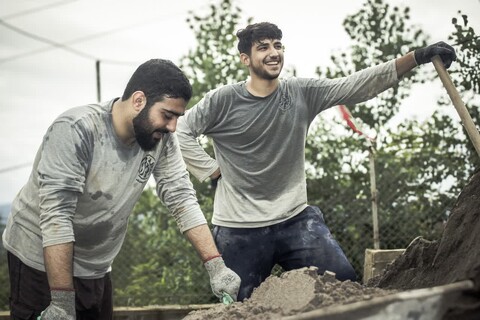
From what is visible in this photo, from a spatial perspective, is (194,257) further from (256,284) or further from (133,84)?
(133,84)

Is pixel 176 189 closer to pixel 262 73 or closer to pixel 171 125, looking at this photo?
pixel 171 125

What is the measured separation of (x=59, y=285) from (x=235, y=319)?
76 cm

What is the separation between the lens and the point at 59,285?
2.97 metres

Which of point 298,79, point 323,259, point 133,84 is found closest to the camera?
point 133,84

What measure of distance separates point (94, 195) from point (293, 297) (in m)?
1.10

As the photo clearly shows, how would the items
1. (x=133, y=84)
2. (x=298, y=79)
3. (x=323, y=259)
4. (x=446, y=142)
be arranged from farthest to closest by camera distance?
(x=446, y=142) → (x=298, y=79) → (x=323, y=259) → (x=133, y=84)

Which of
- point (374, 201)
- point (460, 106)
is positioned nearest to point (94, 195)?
point (460, 106)

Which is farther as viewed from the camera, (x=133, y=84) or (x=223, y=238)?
(x=223, y=238)

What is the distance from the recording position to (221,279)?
10.9 feet

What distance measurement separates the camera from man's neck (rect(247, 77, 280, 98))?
13.6 ft

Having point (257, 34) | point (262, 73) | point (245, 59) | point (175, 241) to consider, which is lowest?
point (175, 241)

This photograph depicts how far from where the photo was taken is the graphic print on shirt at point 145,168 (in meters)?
3.45

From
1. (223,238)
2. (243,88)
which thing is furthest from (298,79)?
(223,238)

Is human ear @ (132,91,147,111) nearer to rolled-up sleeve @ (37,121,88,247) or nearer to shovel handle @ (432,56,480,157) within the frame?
rolled-up sleeve @ (37,121,88,247)
